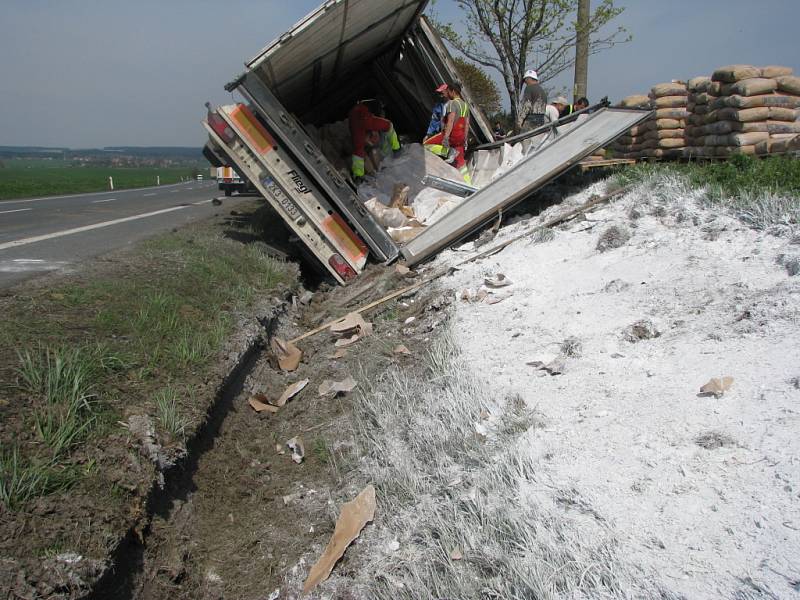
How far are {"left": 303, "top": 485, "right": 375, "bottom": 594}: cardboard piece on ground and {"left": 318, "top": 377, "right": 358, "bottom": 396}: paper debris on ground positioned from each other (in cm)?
133

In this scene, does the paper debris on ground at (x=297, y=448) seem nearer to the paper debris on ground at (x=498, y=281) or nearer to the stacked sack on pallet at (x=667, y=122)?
the paper debris on ground at (x=498, y=281)

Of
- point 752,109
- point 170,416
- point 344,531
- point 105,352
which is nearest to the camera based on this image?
point 344,531

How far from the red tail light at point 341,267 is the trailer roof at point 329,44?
1.98 meters

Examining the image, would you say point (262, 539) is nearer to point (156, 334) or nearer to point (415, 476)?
point (415, 476)

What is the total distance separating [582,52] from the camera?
12422mm

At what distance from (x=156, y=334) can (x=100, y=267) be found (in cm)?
208

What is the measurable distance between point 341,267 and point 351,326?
1.39 metres

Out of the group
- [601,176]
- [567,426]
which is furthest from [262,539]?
[601,176]

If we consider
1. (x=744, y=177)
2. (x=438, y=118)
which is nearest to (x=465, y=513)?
(x=744, y=177)

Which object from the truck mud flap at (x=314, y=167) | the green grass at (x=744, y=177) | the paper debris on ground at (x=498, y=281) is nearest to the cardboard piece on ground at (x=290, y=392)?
the paper debris on ground at (x=498, y=281)

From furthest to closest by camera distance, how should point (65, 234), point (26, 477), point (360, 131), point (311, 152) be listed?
point (65, 234)
point (360, 131)
point (311, 152)
point (26, 477)

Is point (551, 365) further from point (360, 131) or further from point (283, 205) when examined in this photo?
point (360, 131)

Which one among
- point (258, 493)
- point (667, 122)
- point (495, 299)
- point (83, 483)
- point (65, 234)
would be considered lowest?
point (667, 122)

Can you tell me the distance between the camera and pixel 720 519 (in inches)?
94.7
